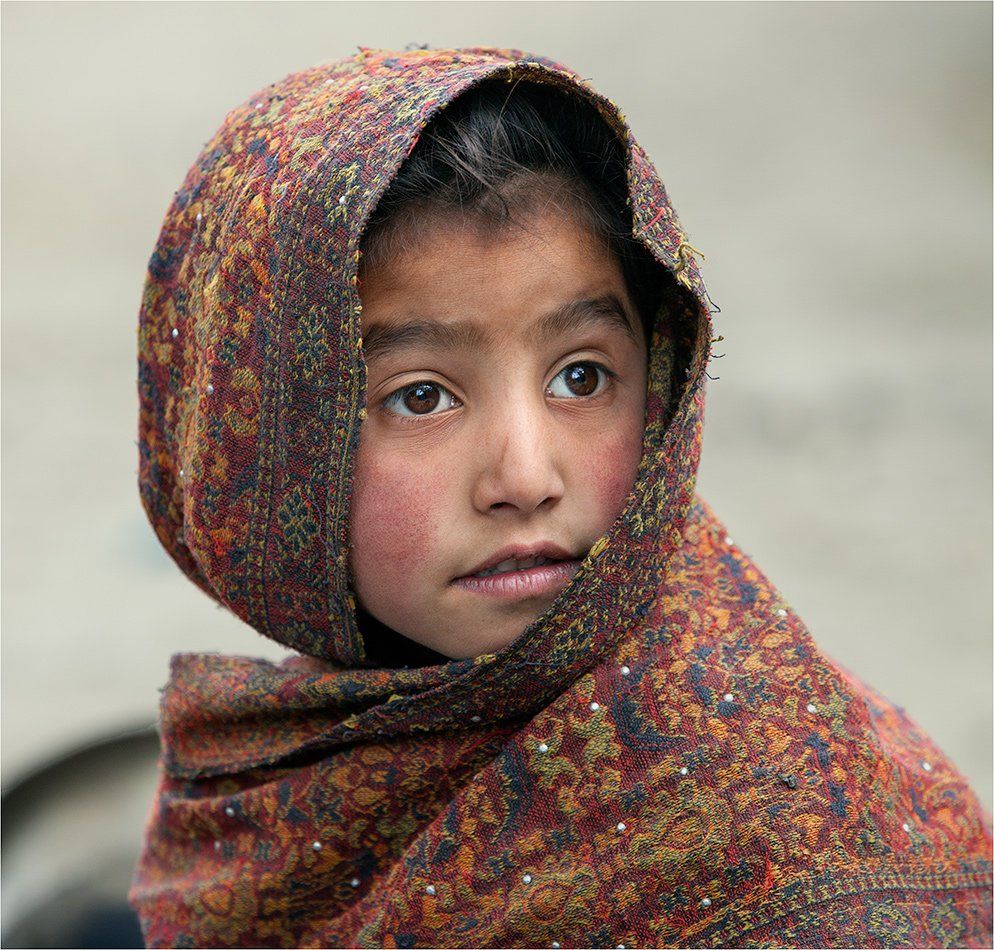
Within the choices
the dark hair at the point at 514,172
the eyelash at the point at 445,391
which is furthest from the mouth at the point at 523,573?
the dark hair at the point at 514,172

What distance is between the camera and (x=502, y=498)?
1.23 m

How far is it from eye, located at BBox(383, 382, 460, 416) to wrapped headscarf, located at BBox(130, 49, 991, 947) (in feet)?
0.18

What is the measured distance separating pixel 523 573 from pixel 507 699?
142 millimetres

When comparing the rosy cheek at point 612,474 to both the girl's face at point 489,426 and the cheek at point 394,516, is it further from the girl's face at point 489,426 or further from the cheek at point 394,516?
the cheek at point 394,516

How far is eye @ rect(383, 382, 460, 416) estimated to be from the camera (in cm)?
128

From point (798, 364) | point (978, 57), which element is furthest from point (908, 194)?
point (798, 364)

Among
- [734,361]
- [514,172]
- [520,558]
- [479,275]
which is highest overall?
[734,361]

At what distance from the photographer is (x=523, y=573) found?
128cm

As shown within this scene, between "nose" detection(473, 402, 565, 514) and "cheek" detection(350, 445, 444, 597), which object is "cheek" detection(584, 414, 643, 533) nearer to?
"nose" detection(473, 402, 565, 514)

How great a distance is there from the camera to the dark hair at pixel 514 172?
1.28 m

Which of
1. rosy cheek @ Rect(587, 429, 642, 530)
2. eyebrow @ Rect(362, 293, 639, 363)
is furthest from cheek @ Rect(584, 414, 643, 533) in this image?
eyebrow @ Rect(362, 293, 639, 363)

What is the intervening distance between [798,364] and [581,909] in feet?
14.2

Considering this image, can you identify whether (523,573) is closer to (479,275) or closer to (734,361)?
(479,275)

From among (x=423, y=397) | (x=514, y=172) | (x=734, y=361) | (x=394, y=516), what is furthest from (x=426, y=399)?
(x=734, y=361)
